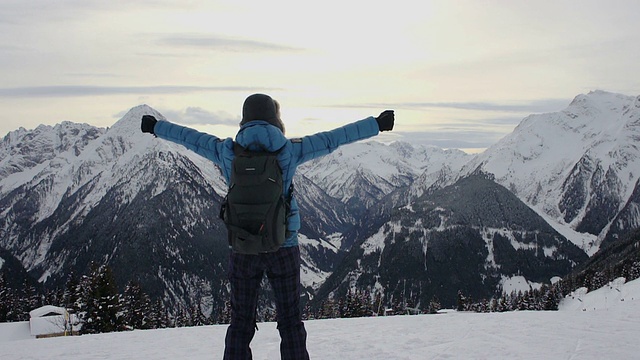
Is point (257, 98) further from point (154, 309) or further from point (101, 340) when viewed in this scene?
point (154, 309)

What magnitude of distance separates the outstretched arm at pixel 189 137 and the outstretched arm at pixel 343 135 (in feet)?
3.41

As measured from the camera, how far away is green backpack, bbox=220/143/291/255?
5633 mm

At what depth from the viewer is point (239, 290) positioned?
6.02 m

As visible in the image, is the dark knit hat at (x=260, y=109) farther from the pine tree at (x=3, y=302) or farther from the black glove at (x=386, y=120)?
the pine tree at (x=3, y=302)

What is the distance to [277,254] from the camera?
5.99 metres

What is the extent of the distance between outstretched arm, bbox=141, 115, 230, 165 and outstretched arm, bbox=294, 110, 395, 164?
41.0 inches

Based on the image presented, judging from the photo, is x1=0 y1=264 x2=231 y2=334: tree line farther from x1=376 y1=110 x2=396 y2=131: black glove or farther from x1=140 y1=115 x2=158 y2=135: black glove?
x1=376 y1=110 x2=396 y2=131: black glove

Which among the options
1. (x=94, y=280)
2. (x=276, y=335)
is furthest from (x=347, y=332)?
(x=94, y=280)

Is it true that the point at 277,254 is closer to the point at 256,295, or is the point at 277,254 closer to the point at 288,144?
the point at 256,295

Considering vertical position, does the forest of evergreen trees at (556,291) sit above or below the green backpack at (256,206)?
below

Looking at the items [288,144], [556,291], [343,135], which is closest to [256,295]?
[288,144]

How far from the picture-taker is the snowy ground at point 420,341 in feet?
28.8

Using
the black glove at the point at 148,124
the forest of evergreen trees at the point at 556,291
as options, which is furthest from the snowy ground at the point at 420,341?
the forest of evergreen trees at the point at 556,291

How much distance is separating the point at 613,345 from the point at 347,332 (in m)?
5.25
